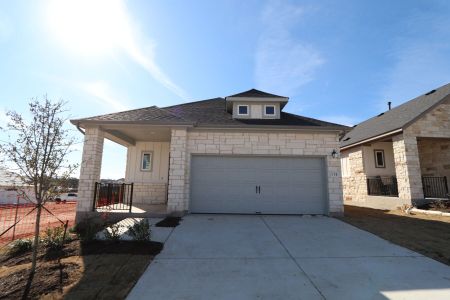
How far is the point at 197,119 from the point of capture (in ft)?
37.9

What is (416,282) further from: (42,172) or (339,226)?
(42,172)

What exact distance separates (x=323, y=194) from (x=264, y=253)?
6.29 m

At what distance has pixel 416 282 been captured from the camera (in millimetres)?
4156

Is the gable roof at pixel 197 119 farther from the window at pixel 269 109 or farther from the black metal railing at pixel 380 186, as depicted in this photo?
the black metal railing at pixel 380 186

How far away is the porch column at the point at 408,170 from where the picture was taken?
40.7 ft

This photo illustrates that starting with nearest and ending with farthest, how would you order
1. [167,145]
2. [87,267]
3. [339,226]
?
[87,267]
[339,226]
[167,145]

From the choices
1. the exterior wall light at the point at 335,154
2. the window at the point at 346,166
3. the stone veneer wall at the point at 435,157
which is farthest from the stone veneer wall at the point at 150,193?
the stone veneer wall at the point at 435,157

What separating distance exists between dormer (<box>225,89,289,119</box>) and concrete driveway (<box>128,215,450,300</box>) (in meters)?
6.47

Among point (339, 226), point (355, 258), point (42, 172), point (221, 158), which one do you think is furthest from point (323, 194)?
point (42, 172)

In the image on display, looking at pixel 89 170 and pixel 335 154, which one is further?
pixel 335 154

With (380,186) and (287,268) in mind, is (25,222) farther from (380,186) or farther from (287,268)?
(380,186)

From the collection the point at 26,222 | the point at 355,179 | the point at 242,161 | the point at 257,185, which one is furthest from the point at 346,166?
the point at 26,222

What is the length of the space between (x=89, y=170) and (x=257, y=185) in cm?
725

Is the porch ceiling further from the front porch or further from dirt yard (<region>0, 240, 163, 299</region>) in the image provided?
dirt yard (<region>0, 240, 163, 299</region>)
